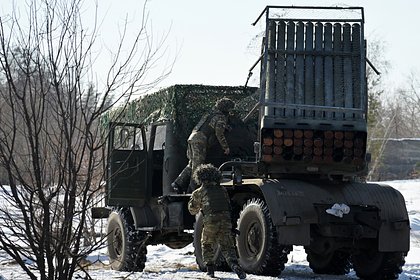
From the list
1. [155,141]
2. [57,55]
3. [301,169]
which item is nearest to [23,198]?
[57,55]

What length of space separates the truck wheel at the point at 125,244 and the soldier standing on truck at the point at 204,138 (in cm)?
157

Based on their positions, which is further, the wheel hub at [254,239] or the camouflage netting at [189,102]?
the camouflage netting at [189,102]

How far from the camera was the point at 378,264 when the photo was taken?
526 inches

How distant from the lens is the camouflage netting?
622 inches

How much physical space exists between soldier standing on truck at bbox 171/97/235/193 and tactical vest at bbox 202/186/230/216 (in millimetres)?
2099

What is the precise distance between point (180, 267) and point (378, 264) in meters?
4.52

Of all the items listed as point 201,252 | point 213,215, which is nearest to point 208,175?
point 213,215

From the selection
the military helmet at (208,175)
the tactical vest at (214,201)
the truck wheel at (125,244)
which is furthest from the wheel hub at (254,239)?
the truck wheel at (125,244)

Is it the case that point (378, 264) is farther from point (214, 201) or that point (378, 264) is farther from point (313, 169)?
point (214, 201)

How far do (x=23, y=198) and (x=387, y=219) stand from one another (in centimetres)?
611

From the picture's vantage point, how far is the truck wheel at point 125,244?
1600 cm

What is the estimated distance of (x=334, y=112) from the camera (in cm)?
1330

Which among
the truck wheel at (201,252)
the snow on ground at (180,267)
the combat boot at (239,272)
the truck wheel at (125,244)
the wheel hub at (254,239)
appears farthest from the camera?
the truck wheel at (125,244)

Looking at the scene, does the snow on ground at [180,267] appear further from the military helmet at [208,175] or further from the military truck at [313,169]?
the military helmet at [208,175]
